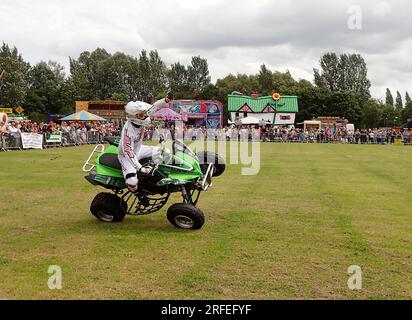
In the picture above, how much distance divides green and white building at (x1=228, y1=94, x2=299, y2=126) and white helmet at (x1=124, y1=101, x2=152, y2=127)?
219ft

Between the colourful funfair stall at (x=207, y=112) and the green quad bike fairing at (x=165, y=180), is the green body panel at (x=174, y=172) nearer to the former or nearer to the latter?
the green quad bike fairing at (x=165, y=180)

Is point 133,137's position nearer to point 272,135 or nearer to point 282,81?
point 272,135

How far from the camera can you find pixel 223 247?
763 centimetres

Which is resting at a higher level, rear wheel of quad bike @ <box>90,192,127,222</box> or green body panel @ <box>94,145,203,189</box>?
green body panel @ <box>94,145,203,189</box>

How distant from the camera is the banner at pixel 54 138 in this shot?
116ft

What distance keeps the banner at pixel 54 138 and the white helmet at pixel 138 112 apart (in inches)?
1106

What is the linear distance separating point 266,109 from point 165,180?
6875 centimetres

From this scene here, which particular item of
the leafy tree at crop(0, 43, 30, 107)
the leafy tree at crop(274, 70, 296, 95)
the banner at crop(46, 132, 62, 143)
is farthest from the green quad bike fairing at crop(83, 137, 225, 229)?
the leafy tree at crop(274, 70, 296, 95)

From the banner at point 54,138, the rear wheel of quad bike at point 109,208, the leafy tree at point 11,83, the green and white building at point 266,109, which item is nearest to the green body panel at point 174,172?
the rear wheel of quad bike at point 109,208

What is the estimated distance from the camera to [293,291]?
5707 mm

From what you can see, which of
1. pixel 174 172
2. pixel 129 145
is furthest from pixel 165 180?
pixel 129 145

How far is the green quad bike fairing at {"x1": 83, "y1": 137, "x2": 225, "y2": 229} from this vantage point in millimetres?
8742

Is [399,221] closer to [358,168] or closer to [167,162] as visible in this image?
[167,162]

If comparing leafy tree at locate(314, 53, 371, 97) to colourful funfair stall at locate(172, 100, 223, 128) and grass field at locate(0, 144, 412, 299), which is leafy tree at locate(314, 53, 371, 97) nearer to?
colourful funfair stall at locate(172, 100, 223, 128)
